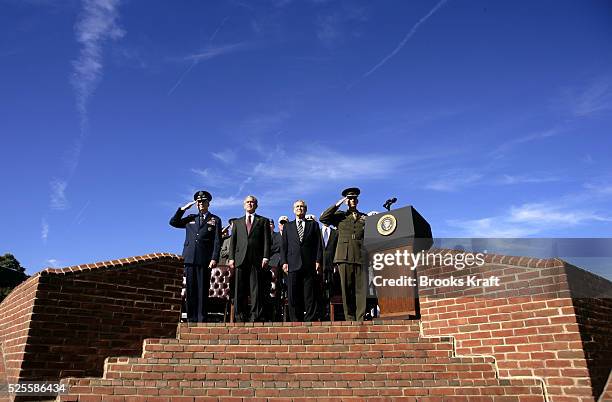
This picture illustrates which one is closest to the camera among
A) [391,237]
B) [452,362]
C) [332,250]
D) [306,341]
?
[452,362]

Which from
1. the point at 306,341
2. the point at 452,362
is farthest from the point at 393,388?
the point at 306,341

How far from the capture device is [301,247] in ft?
21.5

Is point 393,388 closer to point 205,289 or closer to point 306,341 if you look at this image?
point 306,341

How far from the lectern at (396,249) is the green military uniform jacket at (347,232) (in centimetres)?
13

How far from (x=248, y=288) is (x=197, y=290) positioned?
72 cm

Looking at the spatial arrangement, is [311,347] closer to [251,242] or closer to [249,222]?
[251,242]

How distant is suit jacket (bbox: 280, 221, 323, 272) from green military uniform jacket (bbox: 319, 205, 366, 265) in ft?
0.79

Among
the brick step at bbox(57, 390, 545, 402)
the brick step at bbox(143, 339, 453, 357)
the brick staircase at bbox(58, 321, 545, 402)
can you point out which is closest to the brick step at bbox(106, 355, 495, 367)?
the brick staircase at bbox(58, 321, 545, 402)

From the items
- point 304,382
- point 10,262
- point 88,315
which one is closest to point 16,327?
point 88,315

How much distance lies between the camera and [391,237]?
21.0 feet

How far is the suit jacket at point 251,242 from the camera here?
6453 millimetres

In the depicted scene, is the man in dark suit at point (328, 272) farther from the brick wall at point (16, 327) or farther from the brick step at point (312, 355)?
the brick wall at point (16, 327)

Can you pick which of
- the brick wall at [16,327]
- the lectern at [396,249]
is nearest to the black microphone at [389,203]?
the lectern at [396,249]

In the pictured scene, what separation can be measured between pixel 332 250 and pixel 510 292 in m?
3.01
